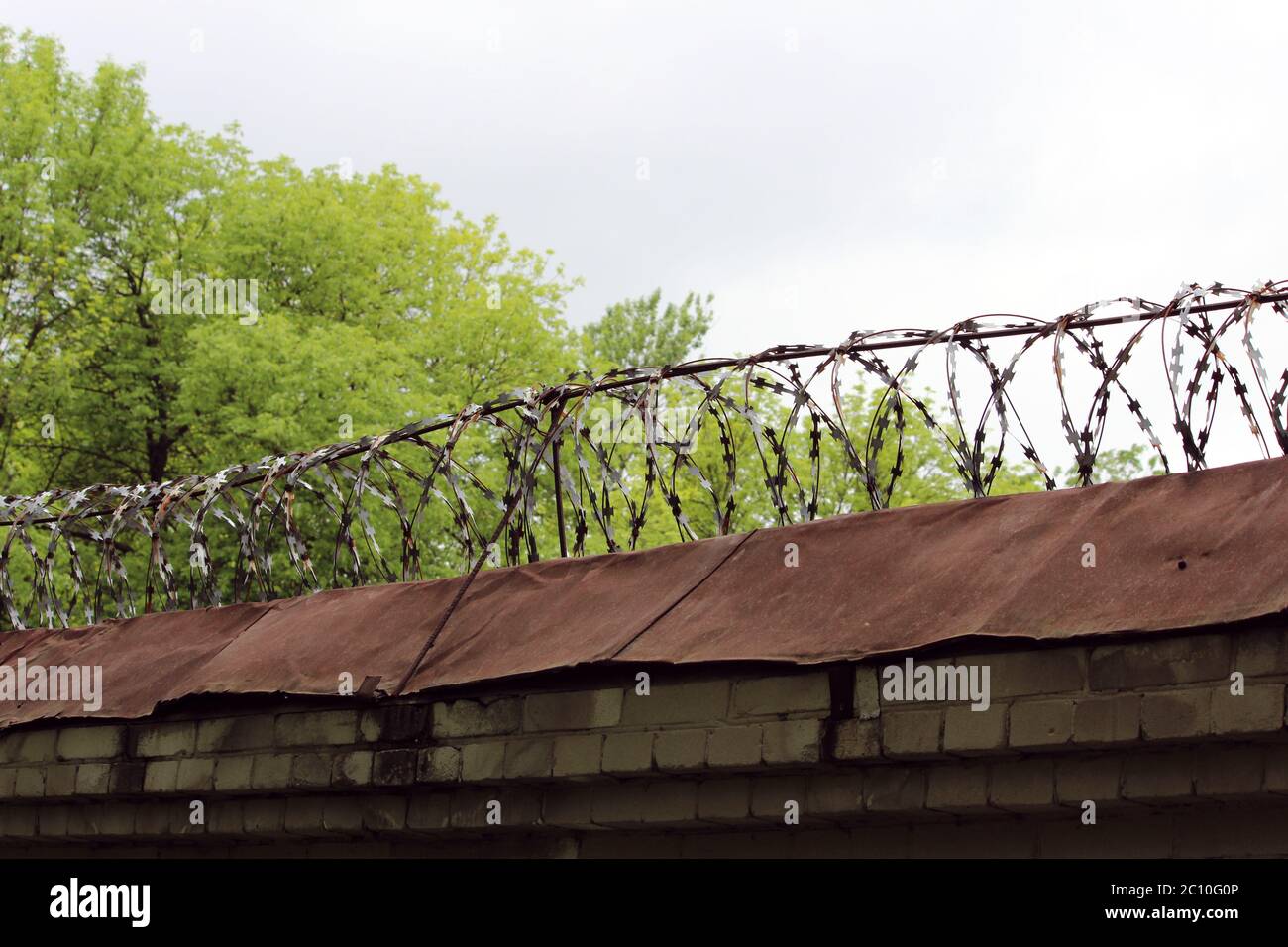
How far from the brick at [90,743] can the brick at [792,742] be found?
4.16 meters

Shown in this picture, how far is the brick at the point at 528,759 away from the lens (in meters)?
7.27

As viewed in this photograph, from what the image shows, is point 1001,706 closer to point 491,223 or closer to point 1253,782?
point 1253,782

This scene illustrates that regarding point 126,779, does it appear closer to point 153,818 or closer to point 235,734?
point 153,818

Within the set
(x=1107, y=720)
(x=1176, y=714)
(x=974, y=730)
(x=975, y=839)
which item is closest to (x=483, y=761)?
(x=975, y=839)

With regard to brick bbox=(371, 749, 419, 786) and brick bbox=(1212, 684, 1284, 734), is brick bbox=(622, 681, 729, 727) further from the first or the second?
brick bbox=(1212, 684, 1284, 734)

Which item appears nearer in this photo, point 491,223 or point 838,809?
point 838,809

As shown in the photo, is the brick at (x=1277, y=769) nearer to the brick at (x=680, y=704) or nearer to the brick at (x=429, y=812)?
the brick at (x=680, y=704)

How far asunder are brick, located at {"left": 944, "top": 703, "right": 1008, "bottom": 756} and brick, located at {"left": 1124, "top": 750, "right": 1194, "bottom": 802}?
1.55ft

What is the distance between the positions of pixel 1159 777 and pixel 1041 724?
17.8 inches

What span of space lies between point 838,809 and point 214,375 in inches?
608

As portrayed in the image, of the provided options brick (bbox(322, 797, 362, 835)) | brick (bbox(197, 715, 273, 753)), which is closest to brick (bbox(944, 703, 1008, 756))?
brick (bbox(322, 797, 362, 835))

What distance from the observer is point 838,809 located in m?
6.59

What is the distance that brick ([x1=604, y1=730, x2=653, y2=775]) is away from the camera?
695 centimetres
